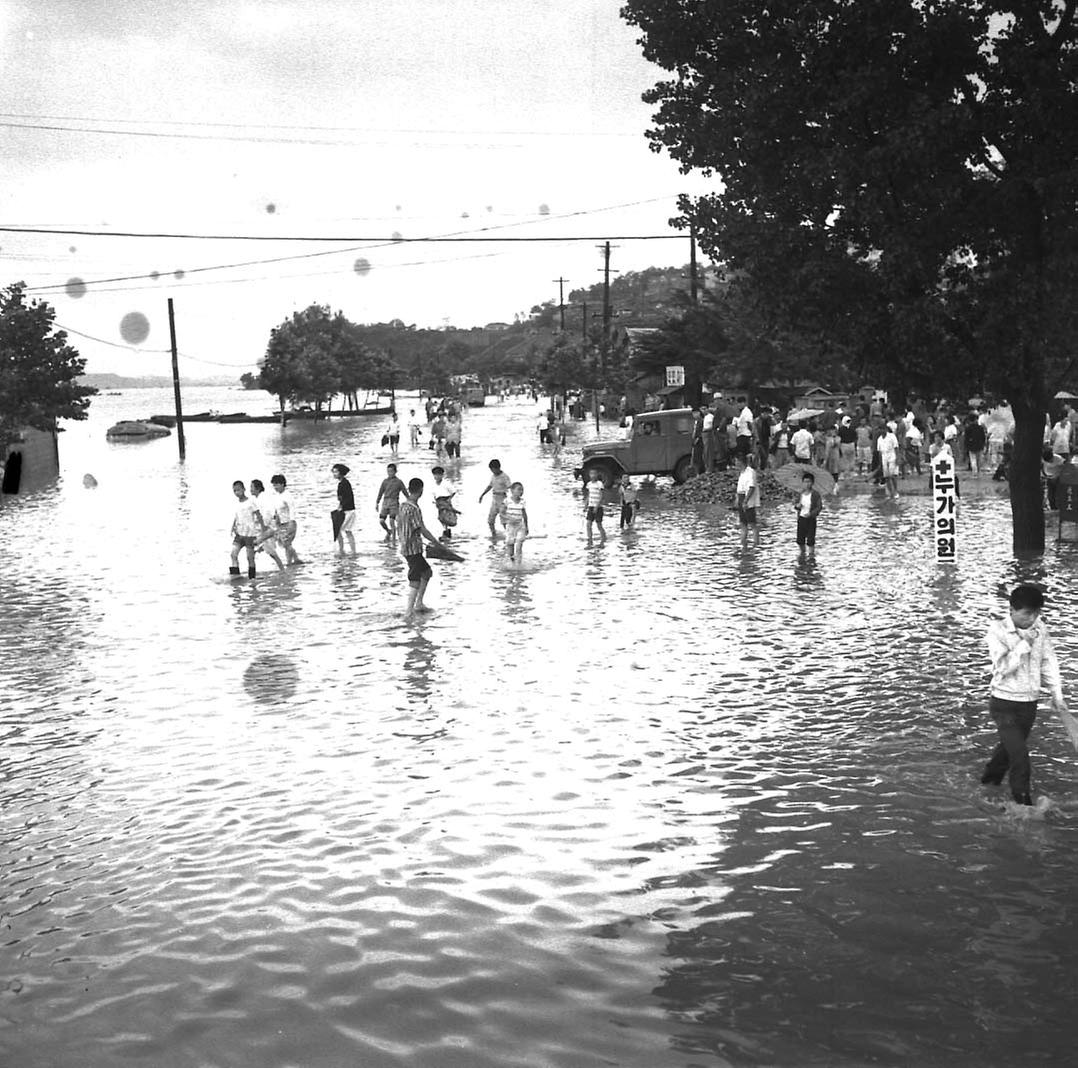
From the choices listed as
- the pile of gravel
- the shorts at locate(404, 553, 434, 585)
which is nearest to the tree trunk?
the pile of gravel

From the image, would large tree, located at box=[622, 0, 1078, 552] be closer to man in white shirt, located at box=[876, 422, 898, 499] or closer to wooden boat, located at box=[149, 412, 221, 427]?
man in white shirt, located at box=[876, 422, 898, 499]

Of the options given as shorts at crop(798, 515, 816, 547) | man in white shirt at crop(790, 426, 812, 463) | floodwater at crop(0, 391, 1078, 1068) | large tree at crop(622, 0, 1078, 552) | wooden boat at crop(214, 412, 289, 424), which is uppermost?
large tree at crop(622, 0, 1078, 552)

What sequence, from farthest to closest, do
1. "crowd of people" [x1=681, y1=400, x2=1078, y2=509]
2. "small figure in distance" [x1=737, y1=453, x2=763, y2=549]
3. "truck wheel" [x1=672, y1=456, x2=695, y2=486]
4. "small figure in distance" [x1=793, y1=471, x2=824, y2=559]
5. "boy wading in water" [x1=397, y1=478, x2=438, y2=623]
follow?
"truck wheel" [x1=672, y1=456, x2=695, y2=486] → "crowd of people" [x1=681, y1=400, x2=1078, y2=509] → "small figure in distance" [x1=737, y1=453, x2=763, y2=549] → "small figure in distance" [x1=793, y1=471, x2=824, y2=559] → "boy wading in water" [x1=397, y1=478, x2=438, y2=623]

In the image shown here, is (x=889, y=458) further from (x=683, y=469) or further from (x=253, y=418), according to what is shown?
(x=253, y=418)

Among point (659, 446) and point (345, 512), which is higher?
point (659, 446)

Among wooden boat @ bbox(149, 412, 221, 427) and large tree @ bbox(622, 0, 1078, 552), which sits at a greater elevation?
large tree @ bbox(622, 0, 1078, 552)

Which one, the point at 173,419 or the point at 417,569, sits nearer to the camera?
the point at 417,569

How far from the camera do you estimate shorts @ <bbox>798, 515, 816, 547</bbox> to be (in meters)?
20.6

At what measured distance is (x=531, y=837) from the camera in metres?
8.31

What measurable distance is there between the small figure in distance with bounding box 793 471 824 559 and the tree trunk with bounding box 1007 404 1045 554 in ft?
10.4

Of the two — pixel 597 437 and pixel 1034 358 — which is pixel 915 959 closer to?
pixel 1034 358

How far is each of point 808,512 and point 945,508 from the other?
2505 millimetres

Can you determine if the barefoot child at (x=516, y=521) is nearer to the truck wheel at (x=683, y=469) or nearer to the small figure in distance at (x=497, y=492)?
the small figure in distance at (x=497, y=492)

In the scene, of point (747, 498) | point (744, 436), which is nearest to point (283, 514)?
point (747, 498)
